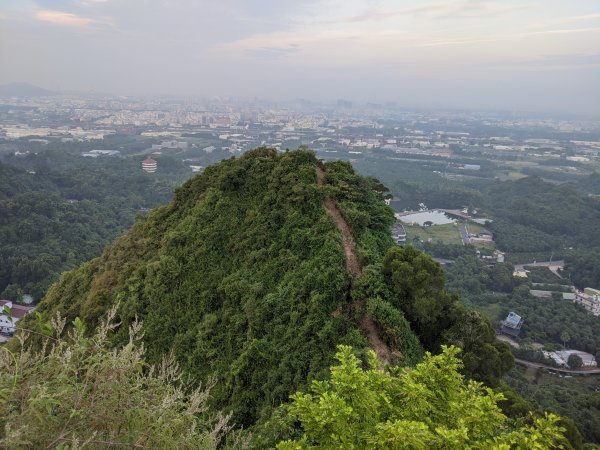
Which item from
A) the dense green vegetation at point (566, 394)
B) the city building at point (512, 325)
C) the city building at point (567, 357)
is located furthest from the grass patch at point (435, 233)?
the dense green vegetation at point (566, 394)

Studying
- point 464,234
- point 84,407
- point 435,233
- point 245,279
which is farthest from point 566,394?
point 464,234

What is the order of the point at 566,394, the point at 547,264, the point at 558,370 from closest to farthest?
1. the point at 566,394
2. the point at 558,370
3. the point at 547,264

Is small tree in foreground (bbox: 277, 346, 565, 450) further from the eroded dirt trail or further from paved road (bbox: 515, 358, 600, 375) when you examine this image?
paved road (bbox: 515, 358, 600, 375)

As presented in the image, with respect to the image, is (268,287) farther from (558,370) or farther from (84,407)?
(558,370)

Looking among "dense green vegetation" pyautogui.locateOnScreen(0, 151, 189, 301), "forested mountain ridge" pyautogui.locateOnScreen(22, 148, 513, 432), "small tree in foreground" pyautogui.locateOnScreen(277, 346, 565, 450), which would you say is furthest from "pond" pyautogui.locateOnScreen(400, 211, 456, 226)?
"small tree in foreground" pyautogui.locateOnScreen(277, 346, 565, 450)

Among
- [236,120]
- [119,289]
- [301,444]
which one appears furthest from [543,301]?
[236,120]
